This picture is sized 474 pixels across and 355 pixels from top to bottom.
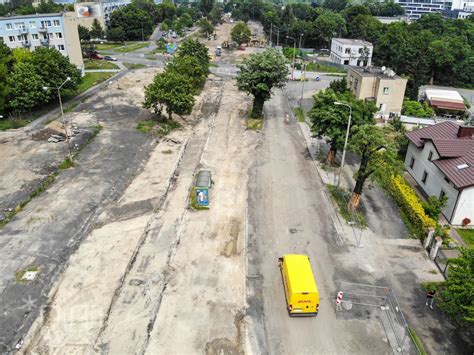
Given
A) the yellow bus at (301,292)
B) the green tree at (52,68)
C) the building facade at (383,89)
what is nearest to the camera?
the yellow bus at (301,292)

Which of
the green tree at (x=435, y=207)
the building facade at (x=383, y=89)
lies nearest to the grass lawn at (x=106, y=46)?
the building facade at (x=383, y=89)

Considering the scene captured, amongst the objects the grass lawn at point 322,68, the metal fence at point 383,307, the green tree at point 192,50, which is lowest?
the metal fence at point 383,307

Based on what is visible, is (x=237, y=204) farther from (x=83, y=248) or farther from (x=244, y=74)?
(x=244, y=74)

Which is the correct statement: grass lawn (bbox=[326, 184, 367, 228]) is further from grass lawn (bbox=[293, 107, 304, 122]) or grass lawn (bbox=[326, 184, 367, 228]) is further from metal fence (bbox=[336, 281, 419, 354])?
grass lawn (bbox=[293, 107, 304, 122])

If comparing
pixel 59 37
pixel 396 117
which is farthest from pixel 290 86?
pixel 59 37

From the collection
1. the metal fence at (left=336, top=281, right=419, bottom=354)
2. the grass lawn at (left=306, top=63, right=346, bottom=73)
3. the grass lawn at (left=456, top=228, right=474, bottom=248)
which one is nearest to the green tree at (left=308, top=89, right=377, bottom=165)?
the grass lawn at (left=456, top=228, right=474, bottom=248)

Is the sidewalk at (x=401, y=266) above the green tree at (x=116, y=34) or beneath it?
beneath

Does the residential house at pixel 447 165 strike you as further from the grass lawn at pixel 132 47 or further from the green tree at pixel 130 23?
the green tree at pixel 130 23

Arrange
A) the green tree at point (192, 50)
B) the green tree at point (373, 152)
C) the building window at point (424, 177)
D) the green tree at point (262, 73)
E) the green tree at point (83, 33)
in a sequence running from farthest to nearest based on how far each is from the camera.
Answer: the green tree at point (83, 33)
the green tree at point (192, 50)
the green tree at point (262, 73)
the building window at point (424, 177)
the green tree at point (373, 152)
